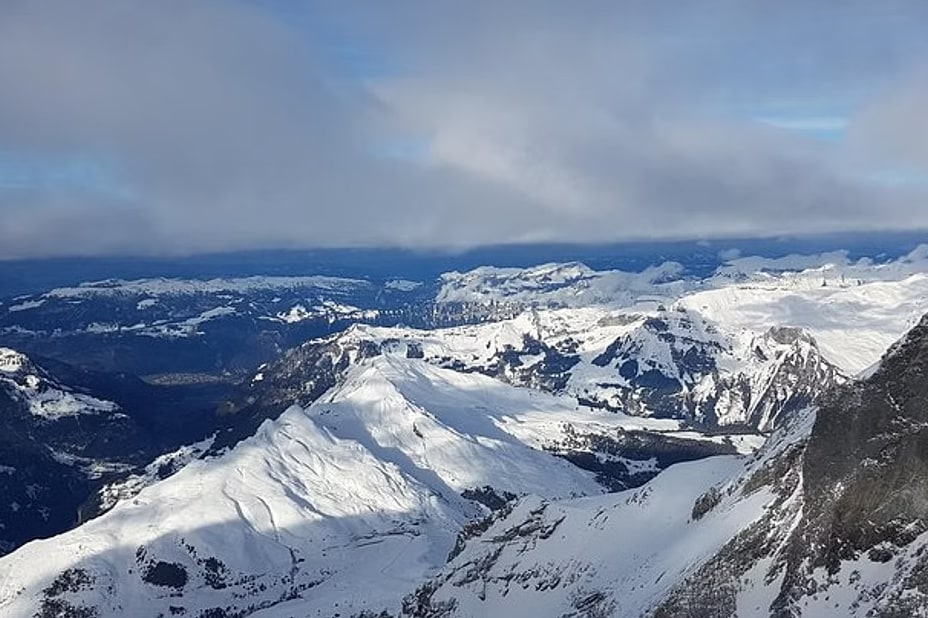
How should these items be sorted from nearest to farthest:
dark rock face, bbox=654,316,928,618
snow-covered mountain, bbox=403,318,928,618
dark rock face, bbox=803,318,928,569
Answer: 1. dark rock face, bbox=654,316,928,618
2. snow-covered mountain, bbox=403,318,928,618
3. dark rock face, bbox=803,318,928,569

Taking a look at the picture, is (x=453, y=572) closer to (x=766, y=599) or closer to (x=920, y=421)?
(x=766, y=599)

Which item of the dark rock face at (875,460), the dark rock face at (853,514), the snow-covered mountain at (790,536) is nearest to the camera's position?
the dark rock face at (853,514)

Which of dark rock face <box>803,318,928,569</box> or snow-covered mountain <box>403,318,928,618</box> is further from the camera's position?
dark rock face <box>803,318,928,569</box>

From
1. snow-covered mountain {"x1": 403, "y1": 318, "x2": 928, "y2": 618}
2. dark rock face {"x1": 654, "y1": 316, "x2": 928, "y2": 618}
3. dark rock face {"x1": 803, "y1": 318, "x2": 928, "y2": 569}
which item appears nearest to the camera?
dark rock face {"x1": 654, "y1": 316, "x2": 928, "y2": 618}

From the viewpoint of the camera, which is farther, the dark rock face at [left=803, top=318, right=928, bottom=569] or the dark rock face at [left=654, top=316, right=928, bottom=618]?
the dark rock face at [left=803, top=318, right=928, bottom=569]

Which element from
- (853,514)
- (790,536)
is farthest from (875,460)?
(790,536)

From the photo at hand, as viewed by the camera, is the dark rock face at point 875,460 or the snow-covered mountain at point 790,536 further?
the dark rock face at point 875,460

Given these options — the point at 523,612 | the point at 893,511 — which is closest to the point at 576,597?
the point at 523,612

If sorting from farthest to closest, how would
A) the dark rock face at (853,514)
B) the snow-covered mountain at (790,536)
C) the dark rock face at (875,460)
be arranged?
the dark rock face at (875,460) < the snow-covered mountain at (790,536) < the dark rock face at (853,514)

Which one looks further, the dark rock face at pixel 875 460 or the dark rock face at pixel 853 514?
the dark rock face at pixel 875 460

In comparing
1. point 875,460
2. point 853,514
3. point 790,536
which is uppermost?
point 875,460

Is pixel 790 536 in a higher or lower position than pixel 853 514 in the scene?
lower

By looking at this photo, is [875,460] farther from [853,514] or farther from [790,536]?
[790,536]
